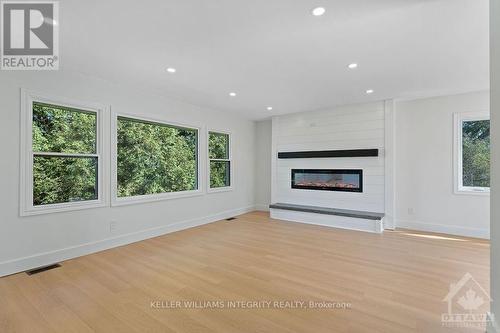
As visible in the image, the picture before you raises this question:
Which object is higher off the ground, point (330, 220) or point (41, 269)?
point (330, 220)

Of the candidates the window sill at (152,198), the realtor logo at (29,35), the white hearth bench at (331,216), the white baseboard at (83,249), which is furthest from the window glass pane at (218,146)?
the realtor logo at (29,35)

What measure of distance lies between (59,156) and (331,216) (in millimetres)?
4849

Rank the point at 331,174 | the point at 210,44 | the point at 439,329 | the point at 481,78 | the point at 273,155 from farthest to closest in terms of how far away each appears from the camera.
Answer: the point at 273,155 → the point at 331,174 → the point at 481,78 → the point at 210,44 → the point at 439,329

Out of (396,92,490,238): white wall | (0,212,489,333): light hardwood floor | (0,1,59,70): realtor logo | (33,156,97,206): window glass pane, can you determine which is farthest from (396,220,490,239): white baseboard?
(0,1,59,70): realtor logo

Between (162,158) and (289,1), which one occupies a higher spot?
(289,1)

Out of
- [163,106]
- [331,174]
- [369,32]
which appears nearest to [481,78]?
[369,32]

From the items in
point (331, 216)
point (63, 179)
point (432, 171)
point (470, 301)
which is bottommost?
point (470, 301)

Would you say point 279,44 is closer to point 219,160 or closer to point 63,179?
point 63,179

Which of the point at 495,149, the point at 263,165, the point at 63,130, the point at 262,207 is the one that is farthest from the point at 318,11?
the point at 262,207

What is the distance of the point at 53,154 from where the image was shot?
3.19 meters

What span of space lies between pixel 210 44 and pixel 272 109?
10.4 feet

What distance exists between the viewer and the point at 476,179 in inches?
172

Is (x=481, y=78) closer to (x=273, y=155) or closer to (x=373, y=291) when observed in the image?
(x=373, y=291)

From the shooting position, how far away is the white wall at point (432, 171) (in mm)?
4309
